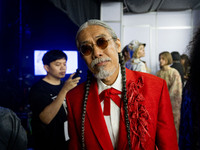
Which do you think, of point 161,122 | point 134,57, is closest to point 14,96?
point 134,57

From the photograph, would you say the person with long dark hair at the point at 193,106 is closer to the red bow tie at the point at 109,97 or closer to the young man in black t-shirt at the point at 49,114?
the red bow tie at the point at 109,97

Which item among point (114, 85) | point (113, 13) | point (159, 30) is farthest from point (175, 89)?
point (159, 30)

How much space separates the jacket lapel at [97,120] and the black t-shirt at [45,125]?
2.83 feet

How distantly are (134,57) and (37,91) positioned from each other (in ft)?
6.31

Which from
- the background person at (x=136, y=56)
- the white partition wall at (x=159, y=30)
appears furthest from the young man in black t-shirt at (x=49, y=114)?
the white partition wall at (x=159, y=30)

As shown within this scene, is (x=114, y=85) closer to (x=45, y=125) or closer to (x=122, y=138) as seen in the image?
(x=122, y=138)

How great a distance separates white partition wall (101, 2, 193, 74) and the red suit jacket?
18.5ft

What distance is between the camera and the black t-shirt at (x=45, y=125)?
5.89 ft

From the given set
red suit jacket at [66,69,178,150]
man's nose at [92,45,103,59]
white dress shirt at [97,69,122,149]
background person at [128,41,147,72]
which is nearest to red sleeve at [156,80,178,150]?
red suit jacket at [66,69,178,150]

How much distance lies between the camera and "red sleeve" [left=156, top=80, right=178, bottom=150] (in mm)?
1052

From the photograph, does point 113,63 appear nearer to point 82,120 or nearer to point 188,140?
point 82,120

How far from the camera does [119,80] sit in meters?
1.18

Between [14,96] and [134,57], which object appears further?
[14,96]

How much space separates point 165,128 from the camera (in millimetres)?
1062
